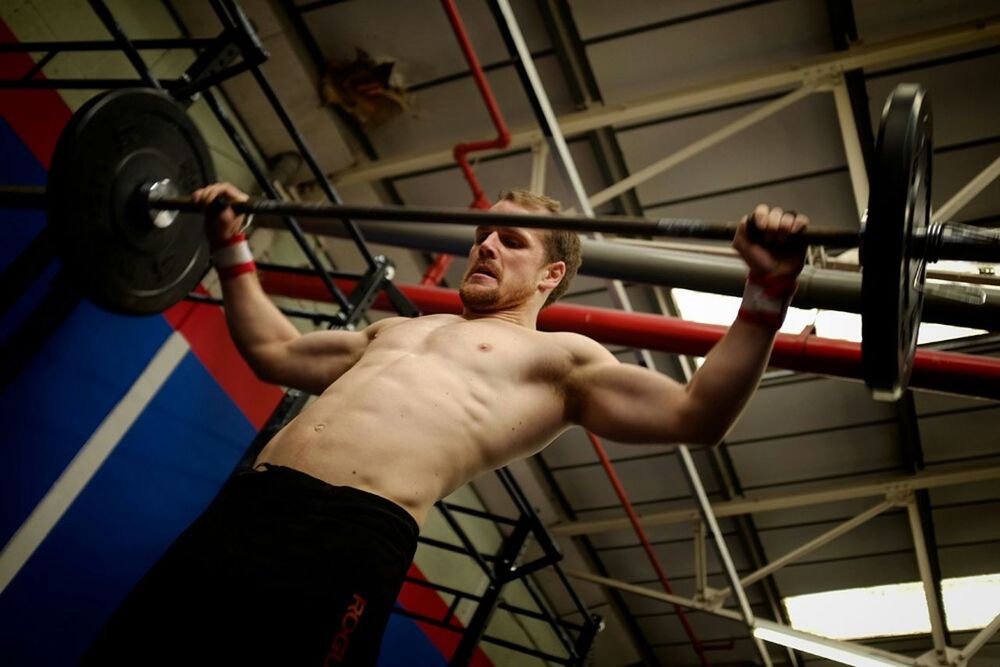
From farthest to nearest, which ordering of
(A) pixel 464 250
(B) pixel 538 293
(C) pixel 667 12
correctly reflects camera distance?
1. (C) pixel 667 12
2. (A) pixel 464 250
3. (B) pixel 538 293

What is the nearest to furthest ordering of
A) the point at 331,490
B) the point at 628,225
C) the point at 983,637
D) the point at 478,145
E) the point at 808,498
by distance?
the point at 331,490, the point at 628,225, the point at 478,145, the point at 983,637, the point at 808,498

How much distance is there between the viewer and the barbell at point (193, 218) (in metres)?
1.05

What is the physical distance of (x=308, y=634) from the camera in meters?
1.09

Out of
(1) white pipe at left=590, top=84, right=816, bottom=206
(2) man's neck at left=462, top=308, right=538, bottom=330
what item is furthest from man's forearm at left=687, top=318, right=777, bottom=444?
(1) white pipe at left=590, top=84, right=816, bottom=206

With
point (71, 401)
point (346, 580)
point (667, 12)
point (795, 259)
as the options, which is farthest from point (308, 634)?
point (667, 12)

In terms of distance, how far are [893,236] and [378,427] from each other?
0.90 m

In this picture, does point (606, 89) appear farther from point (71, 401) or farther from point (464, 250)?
point (71, 401)

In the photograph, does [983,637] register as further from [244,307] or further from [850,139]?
[244,307]

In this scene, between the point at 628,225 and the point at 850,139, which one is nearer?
the point at 628,225

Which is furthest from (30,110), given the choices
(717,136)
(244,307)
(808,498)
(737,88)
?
(808,498)

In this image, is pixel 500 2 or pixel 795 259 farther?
pixel 500 2

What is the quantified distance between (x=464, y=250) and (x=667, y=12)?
1.93m

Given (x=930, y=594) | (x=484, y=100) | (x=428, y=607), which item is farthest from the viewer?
(x=428, y=607)

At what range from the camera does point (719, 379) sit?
1344mm
